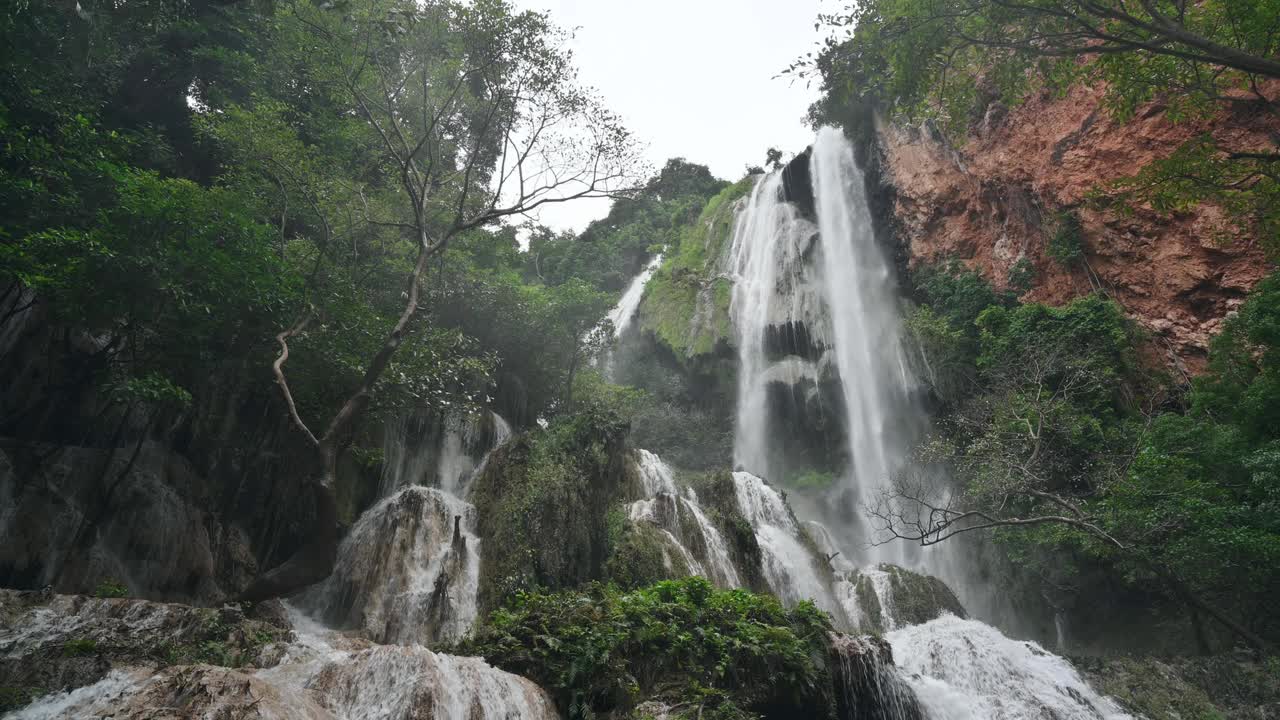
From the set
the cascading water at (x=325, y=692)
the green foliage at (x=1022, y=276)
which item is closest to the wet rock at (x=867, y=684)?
the cascading water at (x=325, y=692)

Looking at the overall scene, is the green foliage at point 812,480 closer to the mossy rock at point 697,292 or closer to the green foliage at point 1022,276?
the mossy rock at point 697,292

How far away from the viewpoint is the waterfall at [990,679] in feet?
26.7

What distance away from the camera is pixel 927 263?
Answer: 775 inches

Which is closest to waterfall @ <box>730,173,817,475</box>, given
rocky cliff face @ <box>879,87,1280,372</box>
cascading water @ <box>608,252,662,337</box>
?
rocky cliff face @ <box>879,87,1280,372</box>

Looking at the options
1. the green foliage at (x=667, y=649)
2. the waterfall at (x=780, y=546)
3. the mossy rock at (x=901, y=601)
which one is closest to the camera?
the green foliage at (x=667, y=649)

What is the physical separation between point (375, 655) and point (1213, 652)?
13695 millimetres

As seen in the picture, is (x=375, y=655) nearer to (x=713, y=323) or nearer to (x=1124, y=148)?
(x=1124, y=148)

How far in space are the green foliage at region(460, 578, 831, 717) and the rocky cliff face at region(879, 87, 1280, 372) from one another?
11.3m

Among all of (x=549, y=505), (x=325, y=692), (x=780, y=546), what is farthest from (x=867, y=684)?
(x=780, y=546)

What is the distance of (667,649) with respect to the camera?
5977 millimetres

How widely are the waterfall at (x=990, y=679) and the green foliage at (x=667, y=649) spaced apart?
2.37 meters

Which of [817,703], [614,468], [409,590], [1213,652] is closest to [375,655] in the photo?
[817,703]

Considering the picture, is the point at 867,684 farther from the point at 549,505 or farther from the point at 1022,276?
the point at 1022,276

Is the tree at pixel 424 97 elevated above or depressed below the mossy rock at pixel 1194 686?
above
